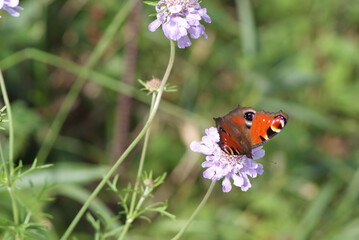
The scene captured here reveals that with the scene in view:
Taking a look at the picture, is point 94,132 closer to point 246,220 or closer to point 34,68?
point 34,68

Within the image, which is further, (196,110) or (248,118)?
(196,110)

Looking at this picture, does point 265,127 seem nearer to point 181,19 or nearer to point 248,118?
point 248,118

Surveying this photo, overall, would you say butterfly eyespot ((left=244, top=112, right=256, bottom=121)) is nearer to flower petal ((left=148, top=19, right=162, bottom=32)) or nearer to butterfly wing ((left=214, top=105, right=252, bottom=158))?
butterfly wing ((left=214, top=105, right=252, bottom=158))

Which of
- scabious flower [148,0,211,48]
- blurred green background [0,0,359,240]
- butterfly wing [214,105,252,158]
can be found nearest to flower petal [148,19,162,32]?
scabious flower [148,0,211,48]

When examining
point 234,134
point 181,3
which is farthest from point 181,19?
point 234,134

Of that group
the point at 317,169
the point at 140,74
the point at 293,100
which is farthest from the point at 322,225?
the point at 140,74

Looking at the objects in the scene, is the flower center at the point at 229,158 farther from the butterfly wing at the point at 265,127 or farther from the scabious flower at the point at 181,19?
the scabious flower at the point at 181,19
